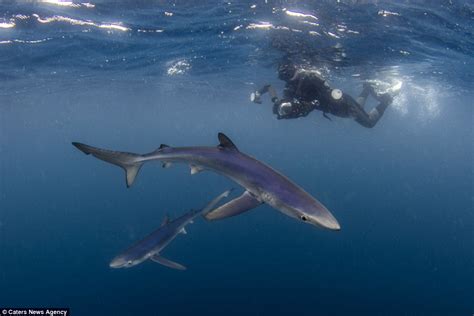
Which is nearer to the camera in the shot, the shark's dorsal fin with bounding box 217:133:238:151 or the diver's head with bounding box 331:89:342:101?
the shark's dorsal fin with bounding box 217:133:238:151

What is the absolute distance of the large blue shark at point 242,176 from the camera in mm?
3580

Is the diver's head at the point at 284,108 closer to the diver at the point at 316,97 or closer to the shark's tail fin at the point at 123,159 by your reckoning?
the diver at the point at 316,97

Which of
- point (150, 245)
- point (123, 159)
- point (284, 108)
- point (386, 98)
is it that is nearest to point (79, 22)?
point (284, 108)

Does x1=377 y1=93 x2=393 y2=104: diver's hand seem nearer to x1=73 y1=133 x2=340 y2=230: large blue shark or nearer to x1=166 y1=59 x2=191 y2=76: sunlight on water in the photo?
x1=73 y1=133 x2=340 y2=230: large blue shark

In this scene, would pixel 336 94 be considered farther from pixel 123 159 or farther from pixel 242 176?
pixel 123 159

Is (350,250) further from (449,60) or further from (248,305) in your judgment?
(449,60)

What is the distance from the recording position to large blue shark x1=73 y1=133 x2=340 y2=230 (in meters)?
3.58

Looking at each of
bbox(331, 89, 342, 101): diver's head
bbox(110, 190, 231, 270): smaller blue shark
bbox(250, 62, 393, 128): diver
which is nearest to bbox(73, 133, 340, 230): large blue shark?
bbox(110, 190, 231, 270): smaller blue shark

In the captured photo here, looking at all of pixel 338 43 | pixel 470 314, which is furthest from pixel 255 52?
pixel 470 314

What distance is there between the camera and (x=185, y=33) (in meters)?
16.9

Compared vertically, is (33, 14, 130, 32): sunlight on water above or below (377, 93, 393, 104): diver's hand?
above

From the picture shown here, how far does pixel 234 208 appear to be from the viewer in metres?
3.90

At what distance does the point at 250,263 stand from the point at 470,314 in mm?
8524

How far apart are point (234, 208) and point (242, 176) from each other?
1.51 ft
